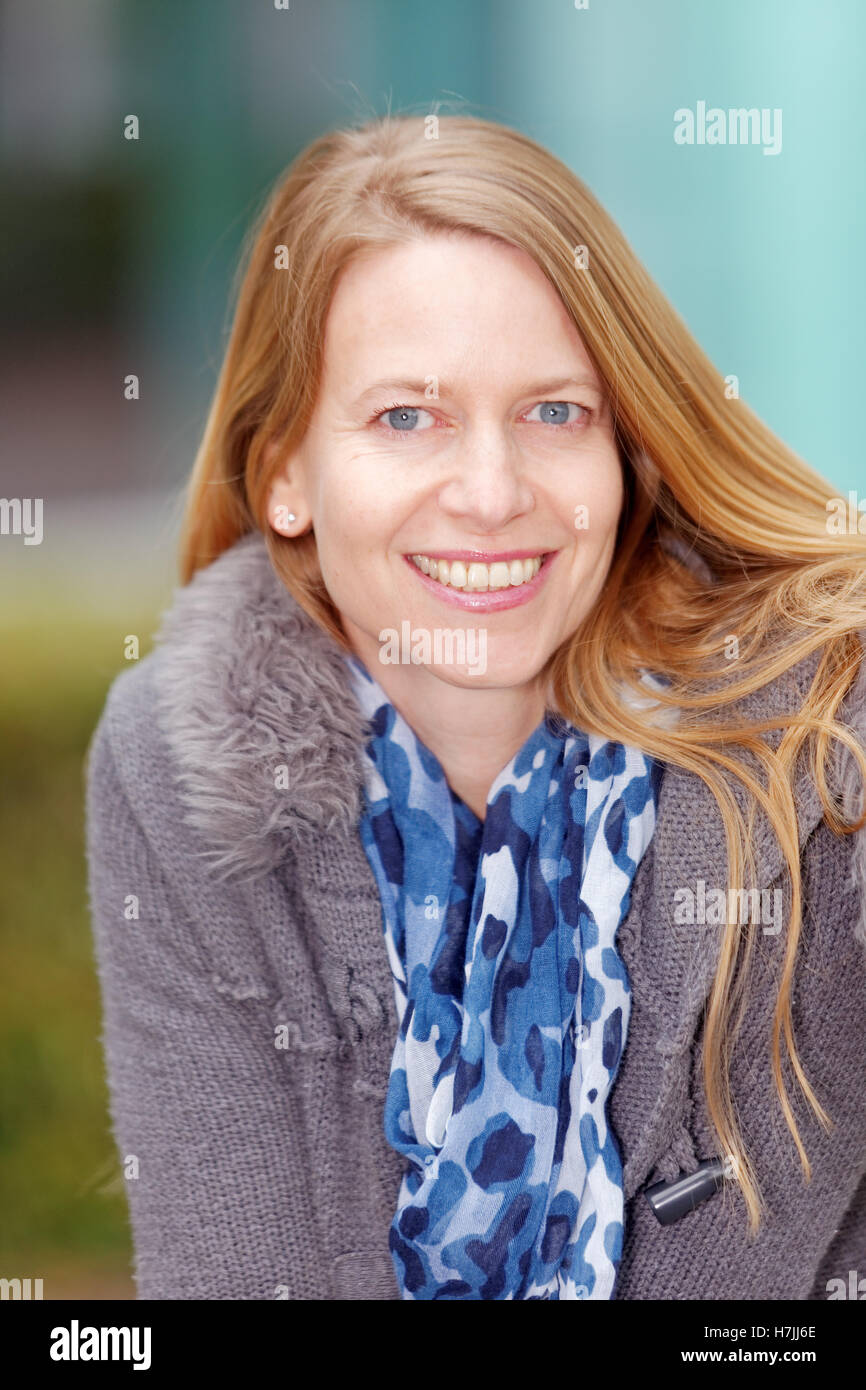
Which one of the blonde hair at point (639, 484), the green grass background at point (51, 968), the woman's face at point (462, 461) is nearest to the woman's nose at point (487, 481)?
the woman's face at point (462, 461)

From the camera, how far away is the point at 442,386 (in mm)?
1531

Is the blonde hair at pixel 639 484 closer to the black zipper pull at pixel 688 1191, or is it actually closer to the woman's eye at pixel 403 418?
the black zipper pull at pixel 688 1191

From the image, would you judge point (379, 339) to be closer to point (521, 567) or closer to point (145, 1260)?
point (521, 567)

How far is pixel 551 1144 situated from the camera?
5.28ft

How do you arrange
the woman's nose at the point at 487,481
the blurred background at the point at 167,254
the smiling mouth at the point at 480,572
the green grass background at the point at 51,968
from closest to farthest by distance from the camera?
the woman's nose at the point at 487,481, the smiling mouth at the point at 480,572, the blurred background at the point at 167,254, the green grass background at the point at 51,968

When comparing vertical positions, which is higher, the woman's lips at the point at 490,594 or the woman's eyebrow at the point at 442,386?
the woman's eyebrow at the point at 442,386

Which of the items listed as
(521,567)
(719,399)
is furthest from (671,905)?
(719,399)

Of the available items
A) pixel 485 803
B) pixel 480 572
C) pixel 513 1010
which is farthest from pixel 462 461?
pixel 513 1010

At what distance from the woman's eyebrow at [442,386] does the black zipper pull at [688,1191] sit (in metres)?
0.95

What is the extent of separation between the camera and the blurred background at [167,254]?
7.71 ft

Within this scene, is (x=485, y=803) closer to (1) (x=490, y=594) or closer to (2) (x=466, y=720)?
(2) (x=466, y=720)
